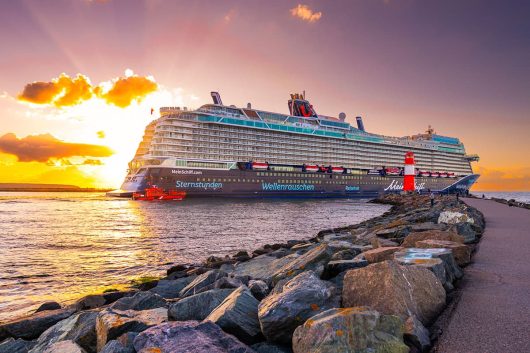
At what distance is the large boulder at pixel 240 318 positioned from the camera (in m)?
3.98

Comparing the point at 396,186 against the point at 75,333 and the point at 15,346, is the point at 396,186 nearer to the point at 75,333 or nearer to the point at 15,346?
the point at 75,333

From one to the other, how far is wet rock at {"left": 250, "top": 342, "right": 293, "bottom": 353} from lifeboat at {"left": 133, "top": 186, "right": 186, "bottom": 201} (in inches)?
2375

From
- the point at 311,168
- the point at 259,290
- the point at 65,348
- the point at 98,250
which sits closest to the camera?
the point at 65,348

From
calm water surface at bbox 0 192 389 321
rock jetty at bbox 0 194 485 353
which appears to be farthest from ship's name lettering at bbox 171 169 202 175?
rock jetty at bbox 0 194 485 353

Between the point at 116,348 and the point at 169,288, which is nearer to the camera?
the point at 116,348

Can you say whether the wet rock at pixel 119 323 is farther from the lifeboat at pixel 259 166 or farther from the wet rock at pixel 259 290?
the lifeboat at pixel 259 166

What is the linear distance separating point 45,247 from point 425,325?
19026 millimetres

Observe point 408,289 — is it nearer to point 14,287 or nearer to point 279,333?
point 279,333

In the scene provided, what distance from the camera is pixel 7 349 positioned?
5.16 meters

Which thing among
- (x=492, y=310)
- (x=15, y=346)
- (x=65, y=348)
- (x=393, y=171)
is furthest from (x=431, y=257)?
(x=393, y=171)

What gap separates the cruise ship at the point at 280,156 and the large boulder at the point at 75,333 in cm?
6129

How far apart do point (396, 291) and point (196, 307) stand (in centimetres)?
263

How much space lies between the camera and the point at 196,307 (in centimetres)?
492

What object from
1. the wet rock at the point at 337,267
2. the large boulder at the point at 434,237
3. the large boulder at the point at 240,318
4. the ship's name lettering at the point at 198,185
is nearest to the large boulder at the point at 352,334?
the large boulder at the point at 240,318
